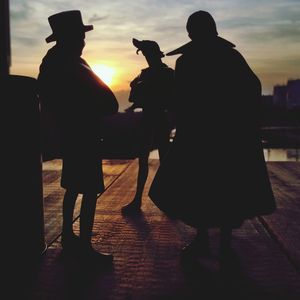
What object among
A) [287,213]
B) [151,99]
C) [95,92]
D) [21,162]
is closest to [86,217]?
[21,162]

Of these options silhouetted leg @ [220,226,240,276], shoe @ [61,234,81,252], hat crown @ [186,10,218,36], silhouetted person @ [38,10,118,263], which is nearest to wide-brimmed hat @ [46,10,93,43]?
silhouetted person @ [38,10,118,263]

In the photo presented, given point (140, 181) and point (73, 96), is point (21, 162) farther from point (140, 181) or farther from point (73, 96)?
point (140, 181)

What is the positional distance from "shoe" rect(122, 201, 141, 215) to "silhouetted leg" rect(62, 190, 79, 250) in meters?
1.63

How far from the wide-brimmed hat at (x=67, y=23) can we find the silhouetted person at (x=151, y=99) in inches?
72.4

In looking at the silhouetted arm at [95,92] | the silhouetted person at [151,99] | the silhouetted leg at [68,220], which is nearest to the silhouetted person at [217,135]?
the silhouetted arm at [95,92]

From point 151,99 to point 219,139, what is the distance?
217 centimetres

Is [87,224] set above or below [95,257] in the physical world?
above

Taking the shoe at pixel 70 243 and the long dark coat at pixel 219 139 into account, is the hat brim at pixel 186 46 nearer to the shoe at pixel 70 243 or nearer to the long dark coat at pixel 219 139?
the long dark coat at pixel 219 139

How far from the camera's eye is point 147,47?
5.23 m

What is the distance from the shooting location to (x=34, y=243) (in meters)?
3.71

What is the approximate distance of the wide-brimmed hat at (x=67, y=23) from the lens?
345 cm

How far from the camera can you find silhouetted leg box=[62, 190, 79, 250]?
12.1 feet

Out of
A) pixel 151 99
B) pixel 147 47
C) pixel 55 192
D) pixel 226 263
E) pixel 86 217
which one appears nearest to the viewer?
pixel 226 263

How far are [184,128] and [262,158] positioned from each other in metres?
0.63
